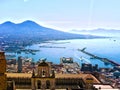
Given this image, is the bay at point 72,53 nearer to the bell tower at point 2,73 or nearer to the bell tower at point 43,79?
the bell tower at point 43,79

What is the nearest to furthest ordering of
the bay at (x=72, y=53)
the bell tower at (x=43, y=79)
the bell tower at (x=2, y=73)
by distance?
the bell tower at (x=2, y=73) < the bell tower at (x=43, y=79) < the bay at (x=72, y=53)

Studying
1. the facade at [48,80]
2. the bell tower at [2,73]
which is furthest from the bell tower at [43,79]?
the bell tower at [2,73]

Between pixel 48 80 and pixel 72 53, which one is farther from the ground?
pixel 48 80

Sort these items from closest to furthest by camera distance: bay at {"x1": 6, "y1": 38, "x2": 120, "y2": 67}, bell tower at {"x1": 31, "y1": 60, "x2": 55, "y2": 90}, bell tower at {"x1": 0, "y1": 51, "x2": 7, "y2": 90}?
bell tower at {"x1": 0, "y1": 51, "x2": 7, "y2": 90}, bell tower at {"x1": 31, "y1": 60, "x2": 55, "y2": 90}, bay at {"x1": 6, "y1": 38, "x2": 120, "y2": 67}

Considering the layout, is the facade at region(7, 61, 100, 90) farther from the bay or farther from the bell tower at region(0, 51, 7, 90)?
the bay

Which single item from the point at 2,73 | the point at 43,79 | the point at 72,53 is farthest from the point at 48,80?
the point at 72,53

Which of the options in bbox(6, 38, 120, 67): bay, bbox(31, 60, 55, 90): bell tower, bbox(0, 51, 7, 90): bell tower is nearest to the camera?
bbox(0, 51, 7, 90): bell tower

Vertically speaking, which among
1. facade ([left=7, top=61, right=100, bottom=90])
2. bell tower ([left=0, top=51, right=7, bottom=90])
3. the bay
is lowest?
the bay

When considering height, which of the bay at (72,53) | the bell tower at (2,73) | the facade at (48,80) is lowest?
the bay at (72,53)

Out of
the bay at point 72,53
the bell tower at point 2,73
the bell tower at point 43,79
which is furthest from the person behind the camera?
the bay at point 72,53

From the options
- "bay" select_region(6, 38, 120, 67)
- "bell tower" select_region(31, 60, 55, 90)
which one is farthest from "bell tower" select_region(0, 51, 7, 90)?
"bay" select_region(6, 38, 120, 67)

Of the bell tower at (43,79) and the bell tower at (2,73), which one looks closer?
the bell tower at (2,73)

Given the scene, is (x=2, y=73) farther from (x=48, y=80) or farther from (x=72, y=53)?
(x=72, y=53)
